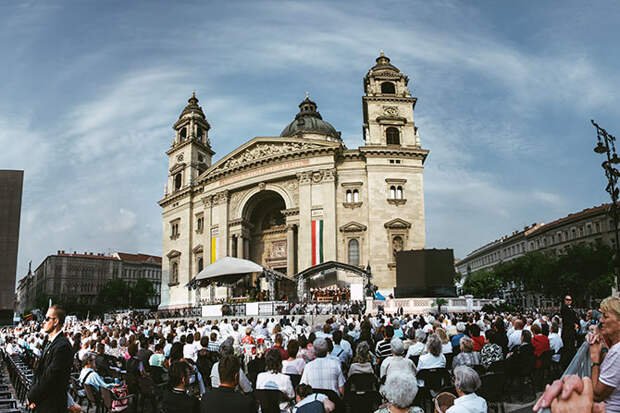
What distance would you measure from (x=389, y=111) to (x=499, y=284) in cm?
3740

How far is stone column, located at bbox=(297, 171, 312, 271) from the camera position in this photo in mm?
41219

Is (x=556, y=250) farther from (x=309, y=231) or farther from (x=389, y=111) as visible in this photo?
(x=309, y=231)

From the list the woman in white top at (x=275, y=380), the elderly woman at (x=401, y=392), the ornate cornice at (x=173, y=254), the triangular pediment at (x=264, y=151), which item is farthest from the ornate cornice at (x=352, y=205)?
the elderly woman at (x=401, y=392)

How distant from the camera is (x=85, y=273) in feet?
341

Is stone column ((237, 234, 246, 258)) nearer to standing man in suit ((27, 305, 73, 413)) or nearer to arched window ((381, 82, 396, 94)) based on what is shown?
arched window ((381, 82, 396, 94))

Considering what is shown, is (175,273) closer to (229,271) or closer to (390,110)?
(229,271)

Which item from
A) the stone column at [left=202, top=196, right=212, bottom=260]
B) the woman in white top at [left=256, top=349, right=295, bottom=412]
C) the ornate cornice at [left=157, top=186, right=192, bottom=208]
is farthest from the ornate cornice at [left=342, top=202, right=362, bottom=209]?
the woman in white top at [left=256, top=349, right=295, bottom=412]

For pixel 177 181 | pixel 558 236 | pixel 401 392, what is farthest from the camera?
pixel 558 236

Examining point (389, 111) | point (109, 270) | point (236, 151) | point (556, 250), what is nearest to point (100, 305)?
point (109, 270)

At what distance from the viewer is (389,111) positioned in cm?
4494

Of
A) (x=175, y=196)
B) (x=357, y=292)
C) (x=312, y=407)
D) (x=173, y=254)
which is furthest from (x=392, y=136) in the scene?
(x=312, y=407)

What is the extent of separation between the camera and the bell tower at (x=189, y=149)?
181 feet

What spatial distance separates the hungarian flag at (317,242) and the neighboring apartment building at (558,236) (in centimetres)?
2836

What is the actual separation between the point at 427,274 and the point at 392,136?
1772 centimetres
